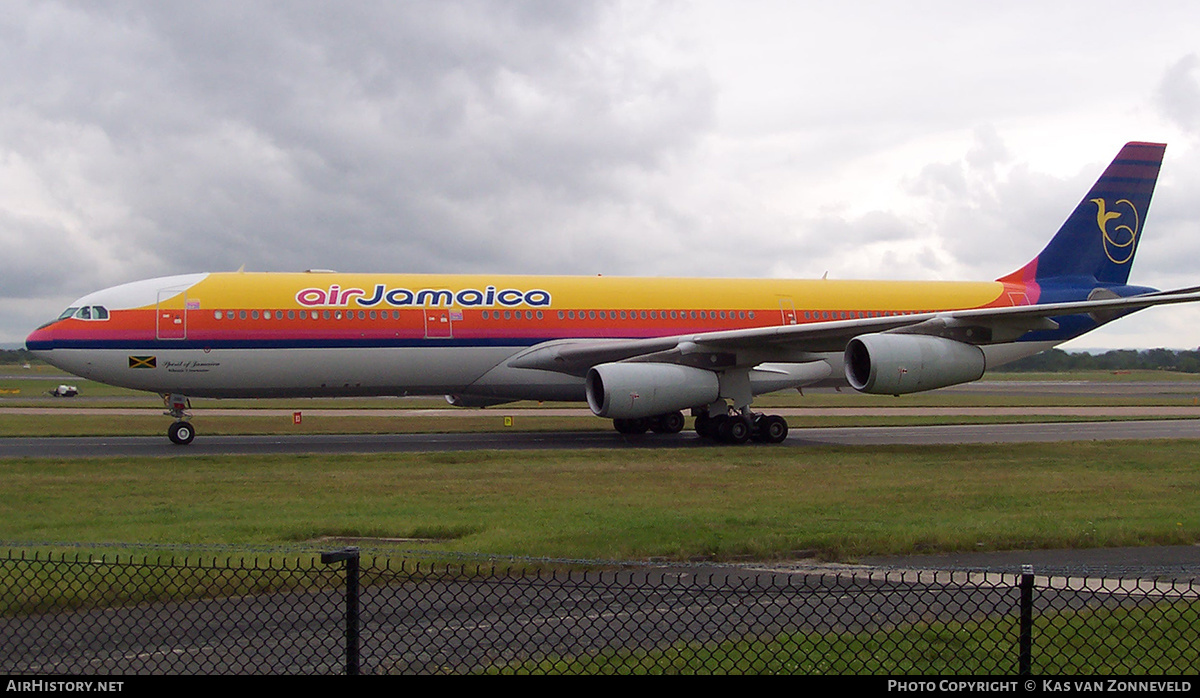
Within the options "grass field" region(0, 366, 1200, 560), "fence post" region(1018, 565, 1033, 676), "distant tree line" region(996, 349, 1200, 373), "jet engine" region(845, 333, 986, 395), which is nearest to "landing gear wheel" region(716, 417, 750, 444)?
"grass field" region(0, 366, 1200, 560)

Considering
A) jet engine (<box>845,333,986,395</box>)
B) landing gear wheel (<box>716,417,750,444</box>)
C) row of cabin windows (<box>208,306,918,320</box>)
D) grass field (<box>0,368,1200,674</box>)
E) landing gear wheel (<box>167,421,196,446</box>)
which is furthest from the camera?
landing gear wheel (<box>716,417,750,444</box>)

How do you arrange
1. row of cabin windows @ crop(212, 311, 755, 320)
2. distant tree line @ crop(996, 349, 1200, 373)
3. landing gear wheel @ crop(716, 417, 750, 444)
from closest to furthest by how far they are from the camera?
row of cabin windows @ crop(212, 311, 755, 320), landing gear wheel @ crop(716, 417, 750, 444), distant tree line @ crop(996, 349, 1200, 373)

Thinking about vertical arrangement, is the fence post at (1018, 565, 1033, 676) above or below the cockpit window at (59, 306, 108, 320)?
below

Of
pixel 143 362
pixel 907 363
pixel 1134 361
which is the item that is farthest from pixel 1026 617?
pixel 1134 361

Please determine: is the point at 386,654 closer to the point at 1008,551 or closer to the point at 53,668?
the point at 53,668

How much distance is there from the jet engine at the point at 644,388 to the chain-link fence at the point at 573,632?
1384 cm

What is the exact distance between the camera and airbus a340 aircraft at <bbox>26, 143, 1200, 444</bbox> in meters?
22.2

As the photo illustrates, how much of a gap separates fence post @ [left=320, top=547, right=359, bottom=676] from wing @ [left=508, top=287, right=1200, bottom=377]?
17974 millimetres

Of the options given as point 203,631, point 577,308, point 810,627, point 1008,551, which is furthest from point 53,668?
point 577,308

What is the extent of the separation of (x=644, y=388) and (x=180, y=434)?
1035 centimetres

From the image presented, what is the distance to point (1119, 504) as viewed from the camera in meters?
13.7

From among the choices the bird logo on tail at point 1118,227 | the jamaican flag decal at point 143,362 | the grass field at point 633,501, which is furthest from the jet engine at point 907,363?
the jamaican flag decal at point 143,362

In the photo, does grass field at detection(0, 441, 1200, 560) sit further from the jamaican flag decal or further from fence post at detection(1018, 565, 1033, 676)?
fence post at detection(1018, 565, 1033, 676)
